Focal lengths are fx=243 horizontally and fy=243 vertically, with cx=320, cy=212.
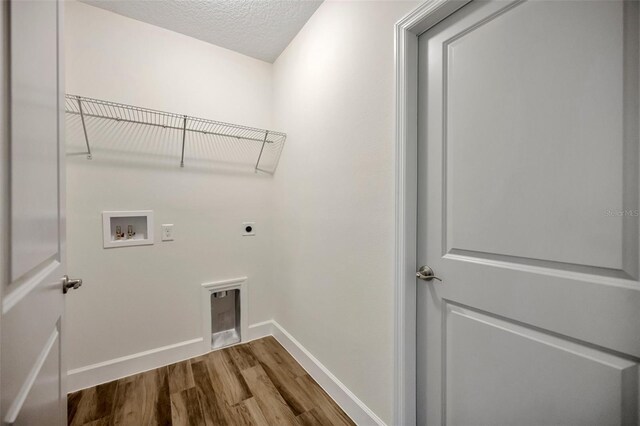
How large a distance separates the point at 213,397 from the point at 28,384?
1.23 meters

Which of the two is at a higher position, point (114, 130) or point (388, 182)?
point (114, 130)

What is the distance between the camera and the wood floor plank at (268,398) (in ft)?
4.48

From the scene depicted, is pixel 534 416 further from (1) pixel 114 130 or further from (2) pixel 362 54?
(1) pixel 114 130

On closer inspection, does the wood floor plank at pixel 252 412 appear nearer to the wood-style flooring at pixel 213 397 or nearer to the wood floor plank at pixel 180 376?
the wood-style flooring at pixel 213 397

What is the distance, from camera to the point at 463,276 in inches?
38.2

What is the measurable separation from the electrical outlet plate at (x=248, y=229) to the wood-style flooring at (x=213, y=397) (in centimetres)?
98

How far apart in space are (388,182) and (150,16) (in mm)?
2021

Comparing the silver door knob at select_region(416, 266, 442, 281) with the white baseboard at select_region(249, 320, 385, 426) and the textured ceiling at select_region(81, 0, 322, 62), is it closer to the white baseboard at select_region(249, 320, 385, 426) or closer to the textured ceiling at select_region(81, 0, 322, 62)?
the white baseboard at select_region(249, 320, 385, 426)

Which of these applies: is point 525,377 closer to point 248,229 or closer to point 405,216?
point 405,216

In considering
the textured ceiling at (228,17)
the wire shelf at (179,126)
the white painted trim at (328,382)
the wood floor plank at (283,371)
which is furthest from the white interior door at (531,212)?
the wire shelf at (179,126)

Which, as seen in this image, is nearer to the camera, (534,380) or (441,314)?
(534,380)

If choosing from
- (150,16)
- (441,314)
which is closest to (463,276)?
(441,314)

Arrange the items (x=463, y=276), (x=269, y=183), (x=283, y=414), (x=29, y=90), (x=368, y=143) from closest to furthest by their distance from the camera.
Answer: (x=29, y=90) → (x=463, y=276) → (x=368, y=143) → (x=283, y=414) → (x=269, y=183)

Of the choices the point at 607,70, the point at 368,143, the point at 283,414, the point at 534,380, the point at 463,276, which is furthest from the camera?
the point at 283,414
